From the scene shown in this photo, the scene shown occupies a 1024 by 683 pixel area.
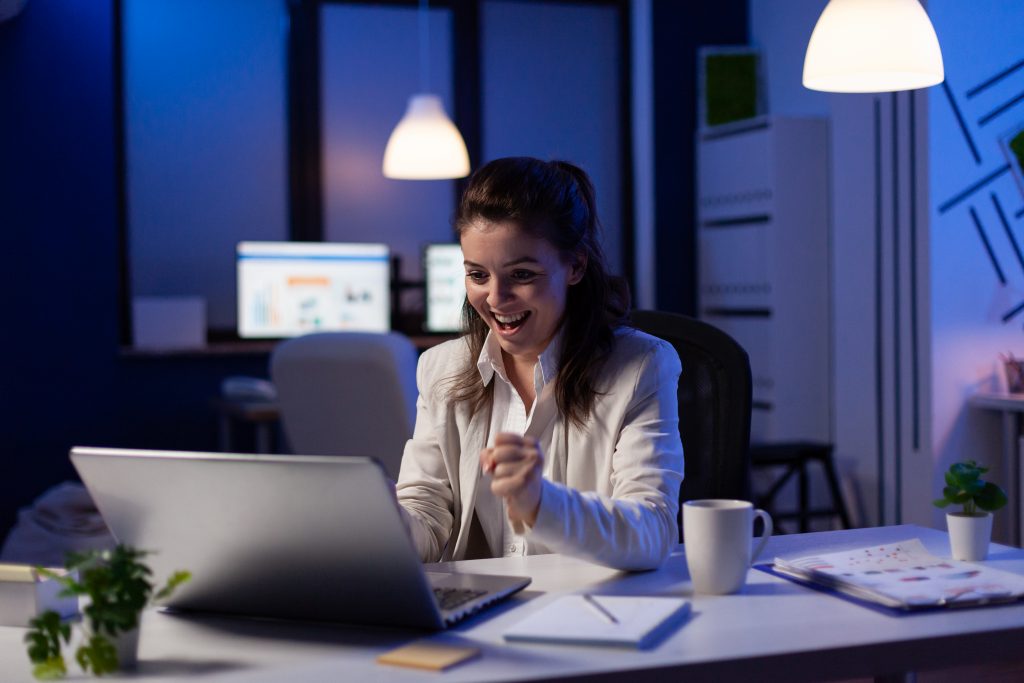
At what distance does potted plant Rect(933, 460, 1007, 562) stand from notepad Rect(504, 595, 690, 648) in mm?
398

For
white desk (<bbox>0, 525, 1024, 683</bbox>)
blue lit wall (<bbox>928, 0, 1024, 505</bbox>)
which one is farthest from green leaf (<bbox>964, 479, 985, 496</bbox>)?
blue lit wall (<bbox>928, 0, 1024, 505</bbox>)

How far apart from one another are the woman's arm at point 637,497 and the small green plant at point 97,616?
452 millimetres

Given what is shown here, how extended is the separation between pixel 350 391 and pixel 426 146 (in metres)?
1.57

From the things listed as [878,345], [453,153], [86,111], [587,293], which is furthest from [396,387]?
[86,111]

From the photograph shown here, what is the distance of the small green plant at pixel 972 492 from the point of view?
1.44 m

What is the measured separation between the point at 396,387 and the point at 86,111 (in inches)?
87.9

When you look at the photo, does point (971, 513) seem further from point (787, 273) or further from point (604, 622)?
point (787, 273)

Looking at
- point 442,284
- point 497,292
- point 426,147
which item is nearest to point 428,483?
point 497,292

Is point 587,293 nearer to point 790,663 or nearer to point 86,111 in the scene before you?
point 790,663

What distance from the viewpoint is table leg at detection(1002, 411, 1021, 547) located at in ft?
12.4

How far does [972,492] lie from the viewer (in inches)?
56.7

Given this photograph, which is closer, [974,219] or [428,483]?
[428,483]

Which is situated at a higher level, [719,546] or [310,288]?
[310,288]

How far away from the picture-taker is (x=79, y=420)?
15.3 ft
